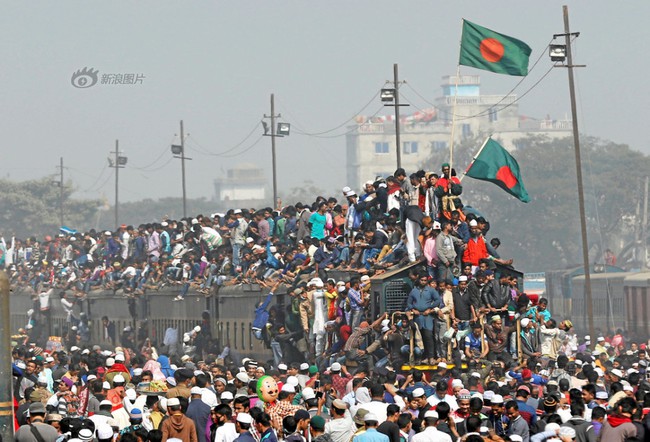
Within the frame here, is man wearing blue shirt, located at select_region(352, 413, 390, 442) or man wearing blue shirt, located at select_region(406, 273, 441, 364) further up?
man wearing blue shirt, located at select_region(406, 273, 441, 364)

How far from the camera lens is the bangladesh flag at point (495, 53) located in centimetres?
3017

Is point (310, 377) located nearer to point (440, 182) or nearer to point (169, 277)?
point (440, 182)

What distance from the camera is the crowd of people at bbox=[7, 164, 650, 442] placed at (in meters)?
13.8

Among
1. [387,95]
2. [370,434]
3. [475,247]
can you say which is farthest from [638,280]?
[370,434]

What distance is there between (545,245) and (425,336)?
7779 centimetres

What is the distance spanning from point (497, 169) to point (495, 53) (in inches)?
122

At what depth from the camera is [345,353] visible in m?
25.3

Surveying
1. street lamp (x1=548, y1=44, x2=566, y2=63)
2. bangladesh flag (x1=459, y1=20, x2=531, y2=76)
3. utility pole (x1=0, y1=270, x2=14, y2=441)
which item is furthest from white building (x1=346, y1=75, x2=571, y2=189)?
utility pole (x1=0, y1=270, x2=14, y2=441)

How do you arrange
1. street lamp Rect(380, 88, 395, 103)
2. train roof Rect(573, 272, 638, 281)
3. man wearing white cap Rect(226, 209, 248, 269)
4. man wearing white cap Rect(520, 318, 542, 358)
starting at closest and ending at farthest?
man wearing white cap Rect(520, 318, 542, 358) → man wearing white cap Rect(226, 209, 248, 269) → street lamp Rect(380, 88, 395, 103) → train roof Rect(573, 272, 638, 281)

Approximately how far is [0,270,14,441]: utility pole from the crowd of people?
284cm

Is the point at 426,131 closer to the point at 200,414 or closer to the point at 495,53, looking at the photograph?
the point at 495,53

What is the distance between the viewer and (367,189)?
1067 inches

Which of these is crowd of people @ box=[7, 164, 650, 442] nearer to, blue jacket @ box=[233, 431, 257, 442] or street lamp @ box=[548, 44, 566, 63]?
blue jacket @ box=[233, 431, 257, 442]

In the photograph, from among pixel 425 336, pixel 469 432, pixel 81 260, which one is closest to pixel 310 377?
pixel 425 336
